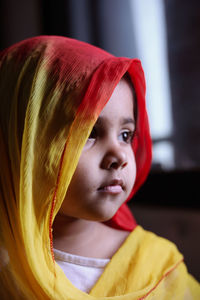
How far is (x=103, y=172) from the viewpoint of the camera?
640mm

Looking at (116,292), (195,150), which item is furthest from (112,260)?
(195,150)

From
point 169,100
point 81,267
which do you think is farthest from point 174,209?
point 81,267

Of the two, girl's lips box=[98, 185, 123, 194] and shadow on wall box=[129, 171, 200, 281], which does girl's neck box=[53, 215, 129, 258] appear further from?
shadow on wall box=[129, 171, 200, 281]

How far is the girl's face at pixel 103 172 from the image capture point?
634mm

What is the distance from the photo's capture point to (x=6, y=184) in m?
0.65

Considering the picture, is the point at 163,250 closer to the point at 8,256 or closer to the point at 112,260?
the point at 112,260

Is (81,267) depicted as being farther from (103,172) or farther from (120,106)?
(120,106)

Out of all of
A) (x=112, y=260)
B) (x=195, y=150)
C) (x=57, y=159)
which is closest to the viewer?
(x=57, y=159)

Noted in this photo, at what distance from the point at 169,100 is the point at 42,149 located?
0.59 m

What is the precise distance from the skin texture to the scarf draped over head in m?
0.04

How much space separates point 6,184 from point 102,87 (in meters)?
0.25

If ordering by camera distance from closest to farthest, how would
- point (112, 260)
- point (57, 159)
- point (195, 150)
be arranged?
1. point (57, 159)
2. point (112, 260)
3. point (195, 150)

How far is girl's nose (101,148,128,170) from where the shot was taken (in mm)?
641

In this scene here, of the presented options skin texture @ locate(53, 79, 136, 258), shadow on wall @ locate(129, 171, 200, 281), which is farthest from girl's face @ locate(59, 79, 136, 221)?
shadow on wall @ locate(129, 171, 200, 281)
